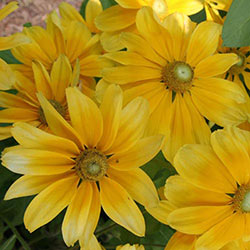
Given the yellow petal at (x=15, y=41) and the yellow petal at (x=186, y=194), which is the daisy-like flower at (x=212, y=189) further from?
the yellow petal at (x=15, y=41)

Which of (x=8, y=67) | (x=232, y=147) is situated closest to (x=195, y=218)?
(x=232, y=147)

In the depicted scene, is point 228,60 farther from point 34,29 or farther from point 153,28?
point 34,29

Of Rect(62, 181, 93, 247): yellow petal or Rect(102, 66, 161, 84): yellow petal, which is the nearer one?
Rect(62, 181, 93, 247): yellow petal

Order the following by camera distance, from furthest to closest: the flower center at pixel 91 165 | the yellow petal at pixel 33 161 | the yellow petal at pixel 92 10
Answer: the yellow petal at pixel 92 10
the flower center at pixel 91 165
the yellow petal at pixel 33 161

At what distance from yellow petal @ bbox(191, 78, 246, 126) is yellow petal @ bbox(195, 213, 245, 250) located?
209 millimetres

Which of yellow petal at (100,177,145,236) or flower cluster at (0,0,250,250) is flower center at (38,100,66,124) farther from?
yellow petal at (100,177,145,236)

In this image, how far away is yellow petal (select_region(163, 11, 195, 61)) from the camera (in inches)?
40.5

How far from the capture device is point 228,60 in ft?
3.36

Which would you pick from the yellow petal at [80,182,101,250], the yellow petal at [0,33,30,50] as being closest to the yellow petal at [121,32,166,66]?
the yellow petal at [0,33,30,50]

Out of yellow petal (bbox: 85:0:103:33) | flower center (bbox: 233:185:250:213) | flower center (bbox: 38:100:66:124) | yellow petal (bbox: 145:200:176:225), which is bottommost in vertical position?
flower center (bbox: 233:185:250:213)

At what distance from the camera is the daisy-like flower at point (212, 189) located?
92 centimetres

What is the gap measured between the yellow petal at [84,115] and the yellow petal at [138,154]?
0.06m

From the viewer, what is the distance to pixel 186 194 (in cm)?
94

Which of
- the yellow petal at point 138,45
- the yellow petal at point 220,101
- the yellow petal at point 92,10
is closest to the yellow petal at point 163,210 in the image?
the yellow petal at point 220,101
